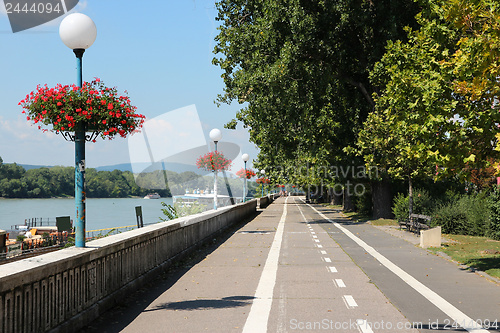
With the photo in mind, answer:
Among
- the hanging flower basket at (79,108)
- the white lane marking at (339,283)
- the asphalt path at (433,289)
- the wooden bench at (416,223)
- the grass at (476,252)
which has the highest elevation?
the hanging flower basket at (79,108)

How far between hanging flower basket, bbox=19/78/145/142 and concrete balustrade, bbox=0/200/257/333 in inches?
70.0

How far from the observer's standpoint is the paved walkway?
6.98 metres

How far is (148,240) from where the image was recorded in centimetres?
1070

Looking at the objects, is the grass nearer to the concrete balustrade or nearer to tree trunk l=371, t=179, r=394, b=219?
the concrete balustrade

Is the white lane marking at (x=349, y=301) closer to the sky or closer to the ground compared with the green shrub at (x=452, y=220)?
closer to the ground

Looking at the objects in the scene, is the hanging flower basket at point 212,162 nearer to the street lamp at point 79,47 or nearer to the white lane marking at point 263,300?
the white lane marking at point 263,300

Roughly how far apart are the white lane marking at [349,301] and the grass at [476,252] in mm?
4203

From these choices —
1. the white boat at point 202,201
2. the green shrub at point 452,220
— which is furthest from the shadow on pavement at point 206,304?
the green shrub at point 452,220

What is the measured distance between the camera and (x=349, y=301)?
8.48 metres

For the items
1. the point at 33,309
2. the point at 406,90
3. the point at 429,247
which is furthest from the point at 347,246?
the point at 33,309

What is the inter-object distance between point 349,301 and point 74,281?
14.3ft

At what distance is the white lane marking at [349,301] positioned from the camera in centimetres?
811

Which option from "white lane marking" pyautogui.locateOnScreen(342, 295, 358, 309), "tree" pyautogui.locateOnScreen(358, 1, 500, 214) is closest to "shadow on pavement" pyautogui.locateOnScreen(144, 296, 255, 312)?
"white lane marking" pyautogui.locateOnScreen(342, 295, 358, 309)

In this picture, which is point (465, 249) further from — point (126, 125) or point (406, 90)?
point (126, 125)
